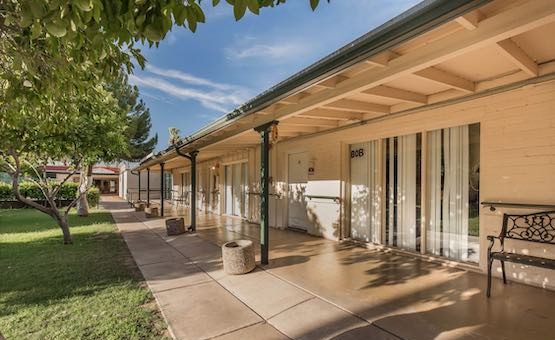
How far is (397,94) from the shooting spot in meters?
4.62

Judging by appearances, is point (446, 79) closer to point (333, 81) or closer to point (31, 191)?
point (333, 81)

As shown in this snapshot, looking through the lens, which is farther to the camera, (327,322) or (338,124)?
(338,124)

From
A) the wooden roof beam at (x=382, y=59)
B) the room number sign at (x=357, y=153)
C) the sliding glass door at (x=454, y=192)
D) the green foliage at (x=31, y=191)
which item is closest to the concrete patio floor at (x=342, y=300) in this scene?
the sliding glass door at (x=454, y=192)

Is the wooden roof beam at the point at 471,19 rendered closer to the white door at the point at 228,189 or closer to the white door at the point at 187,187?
the white door at the point at 228,189

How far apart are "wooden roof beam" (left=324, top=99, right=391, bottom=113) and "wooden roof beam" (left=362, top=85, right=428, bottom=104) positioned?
0.65 meters

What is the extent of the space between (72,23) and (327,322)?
3332 millimetres

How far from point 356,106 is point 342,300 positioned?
3.04 metres

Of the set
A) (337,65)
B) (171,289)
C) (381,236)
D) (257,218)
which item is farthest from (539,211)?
(257,218)

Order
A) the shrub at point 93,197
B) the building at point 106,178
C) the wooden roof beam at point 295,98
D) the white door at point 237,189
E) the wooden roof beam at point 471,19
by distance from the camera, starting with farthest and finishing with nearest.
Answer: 1. the building at point 106,178
2. the shrub at point 93,197
3. the white door at point 237,189
4. the wooden roof beam at point 295,98
5. the wooden roof beam at point 471,19

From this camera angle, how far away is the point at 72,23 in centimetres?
161

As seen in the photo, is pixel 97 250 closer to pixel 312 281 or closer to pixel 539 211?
pixel 312 281

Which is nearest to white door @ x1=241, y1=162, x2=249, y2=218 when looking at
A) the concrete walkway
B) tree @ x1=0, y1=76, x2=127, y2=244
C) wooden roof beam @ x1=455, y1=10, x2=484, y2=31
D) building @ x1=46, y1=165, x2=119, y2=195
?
tree @ x1=0, y1=76, x2=127, y2=244

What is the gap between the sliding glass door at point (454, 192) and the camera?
4938 millimetres

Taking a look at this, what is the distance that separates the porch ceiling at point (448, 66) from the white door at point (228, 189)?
7.11 m
